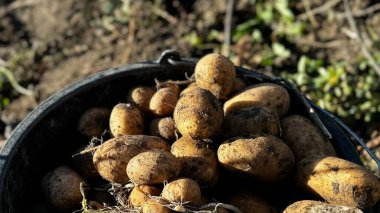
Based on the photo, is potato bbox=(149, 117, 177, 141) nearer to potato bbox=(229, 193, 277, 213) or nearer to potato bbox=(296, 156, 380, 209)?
potato bbox=(229, 193, 277, 213)

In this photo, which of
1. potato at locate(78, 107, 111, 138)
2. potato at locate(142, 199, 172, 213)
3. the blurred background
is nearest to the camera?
potato at locate(142, 199, 172, 213)

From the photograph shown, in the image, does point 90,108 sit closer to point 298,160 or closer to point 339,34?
point 298,160

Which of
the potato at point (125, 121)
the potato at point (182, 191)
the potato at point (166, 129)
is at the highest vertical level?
the potato at point (125, 121)

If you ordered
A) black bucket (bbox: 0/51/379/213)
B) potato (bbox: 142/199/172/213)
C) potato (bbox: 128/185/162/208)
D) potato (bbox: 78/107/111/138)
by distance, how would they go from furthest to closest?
potato (bbox: 78/107/111/138)
black bucket (bbox: 0/51/379/213)
potato (bbox: 128/185/162/208)
potato (bbox: 142/199/172/213)

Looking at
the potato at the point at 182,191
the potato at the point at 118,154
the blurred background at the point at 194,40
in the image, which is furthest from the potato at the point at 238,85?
the blurred background at the point at 194,40

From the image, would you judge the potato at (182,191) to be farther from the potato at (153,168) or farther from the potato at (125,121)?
the potato at (125,121)

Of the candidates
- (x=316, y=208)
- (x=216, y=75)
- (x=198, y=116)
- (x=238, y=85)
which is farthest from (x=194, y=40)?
(x=316, y=208)

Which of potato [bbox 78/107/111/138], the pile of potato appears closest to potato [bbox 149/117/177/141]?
the pile of potato
